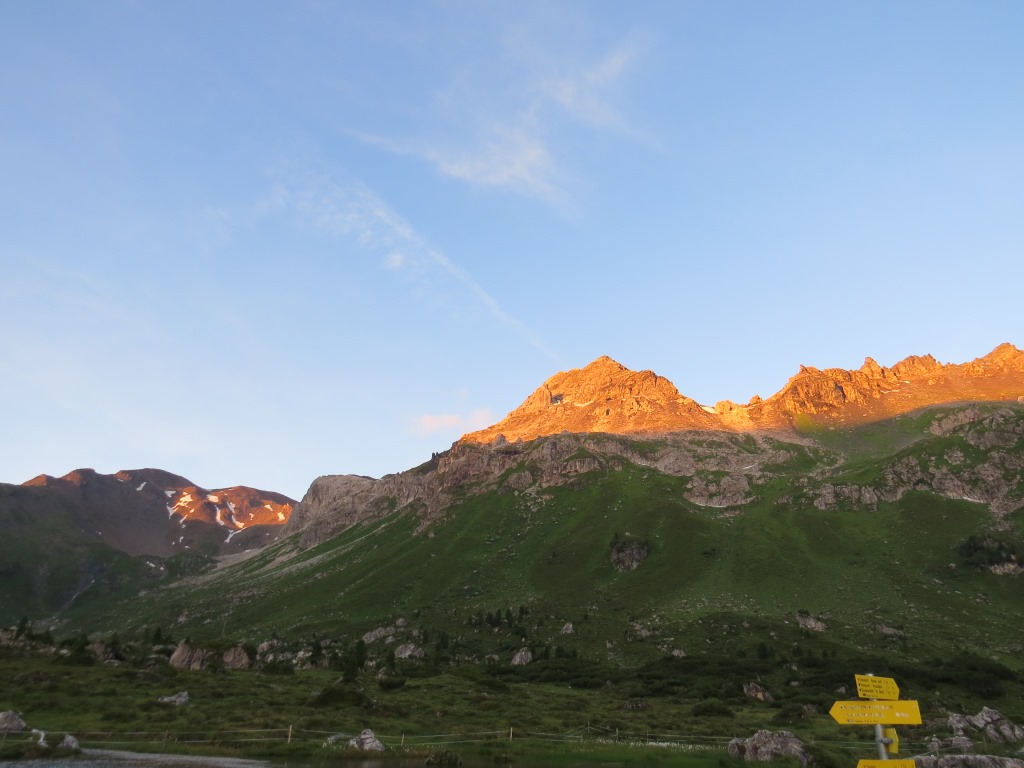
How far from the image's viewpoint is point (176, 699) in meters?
60.3

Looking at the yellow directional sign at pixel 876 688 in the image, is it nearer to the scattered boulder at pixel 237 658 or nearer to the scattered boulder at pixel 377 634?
the scattered boulder at pixel 237 658

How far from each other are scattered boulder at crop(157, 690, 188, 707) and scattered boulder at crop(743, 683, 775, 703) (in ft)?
245

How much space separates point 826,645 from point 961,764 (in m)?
91.0

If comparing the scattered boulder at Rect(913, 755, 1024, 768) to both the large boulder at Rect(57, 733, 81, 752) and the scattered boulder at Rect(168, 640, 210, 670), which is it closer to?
the large boulder at Rect(57, 733, 81, 752)

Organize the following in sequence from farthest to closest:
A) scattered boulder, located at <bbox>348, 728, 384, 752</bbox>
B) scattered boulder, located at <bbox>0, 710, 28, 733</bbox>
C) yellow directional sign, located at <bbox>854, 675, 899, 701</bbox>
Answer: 1. scattered boulder, located at <bbox>348, 728, 384, 752</bbox>
2. scattered boulder, located at <bbox>0, 710, 28, 733</bbox>
3. yellow directional sign, located at <bbox>854, 675, 899, 701</bbox>

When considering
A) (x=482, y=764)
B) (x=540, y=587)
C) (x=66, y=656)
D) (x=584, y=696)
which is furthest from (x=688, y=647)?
(x=66, y=656)

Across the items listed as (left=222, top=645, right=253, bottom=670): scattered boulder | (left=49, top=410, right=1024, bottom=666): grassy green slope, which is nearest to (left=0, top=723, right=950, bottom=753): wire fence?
(left=222, top=645, right=253, bottom=670): scattered boulder

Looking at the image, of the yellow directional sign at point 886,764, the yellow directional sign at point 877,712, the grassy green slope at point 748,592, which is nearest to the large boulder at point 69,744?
the yellow directional sign at point 877,712

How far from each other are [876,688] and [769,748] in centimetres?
3508

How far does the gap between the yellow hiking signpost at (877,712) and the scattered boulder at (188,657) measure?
96.4 meters

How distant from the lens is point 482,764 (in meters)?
44.3

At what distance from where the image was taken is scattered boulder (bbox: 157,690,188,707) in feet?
194

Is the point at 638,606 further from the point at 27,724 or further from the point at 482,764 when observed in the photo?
the point at 27,724

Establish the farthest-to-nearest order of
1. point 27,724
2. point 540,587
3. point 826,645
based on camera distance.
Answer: point 540,587 < point 826,645 < point 27,724
